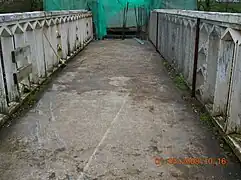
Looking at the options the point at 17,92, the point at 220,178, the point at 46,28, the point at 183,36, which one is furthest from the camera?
the point at 46,28

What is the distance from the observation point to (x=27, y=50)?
433 centimetres

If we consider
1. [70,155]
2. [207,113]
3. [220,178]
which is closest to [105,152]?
[70,155]

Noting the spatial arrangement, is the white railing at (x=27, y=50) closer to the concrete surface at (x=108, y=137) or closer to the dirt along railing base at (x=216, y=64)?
the concrete surface at (x=108, y=137)

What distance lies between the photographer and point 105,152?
8.64ft

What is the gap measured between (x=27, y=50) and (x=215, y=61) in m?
2.73

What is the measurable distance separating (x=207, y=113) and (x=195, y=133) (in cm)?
55

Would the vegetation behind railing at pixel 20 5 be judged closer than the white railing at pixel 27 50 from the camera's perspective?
No

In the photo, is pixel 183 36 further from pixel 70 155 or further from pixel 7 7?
pixel 7 7

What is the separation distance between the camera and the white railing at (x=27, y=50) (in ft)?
11.6

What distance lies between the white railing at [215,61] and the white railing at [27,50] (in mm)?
2477

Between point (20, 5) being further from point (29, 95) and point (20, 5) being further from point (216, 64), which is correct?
point (216, 64)

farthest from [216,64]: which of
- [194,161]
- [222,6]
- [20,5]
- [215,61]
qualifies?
[20,5]
